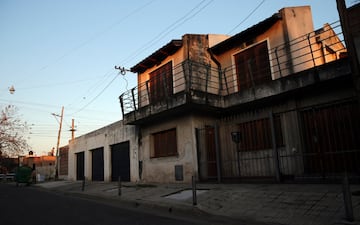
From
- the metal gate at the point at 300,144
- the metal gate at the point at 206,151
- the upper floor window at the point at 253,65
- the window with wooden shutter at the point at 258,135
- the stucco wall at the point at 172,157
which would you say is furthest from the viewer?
the stucco wall at the point at 172,157

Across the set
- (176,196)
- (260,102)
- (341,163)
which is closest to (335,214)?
(341,163)

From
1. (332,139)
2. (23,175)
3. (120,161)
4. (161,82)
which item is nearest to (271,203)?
(332,139)

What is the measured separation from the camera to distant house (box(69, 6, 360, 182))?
9516 millimetres

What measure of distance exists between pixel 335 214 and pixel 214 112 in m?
8.45

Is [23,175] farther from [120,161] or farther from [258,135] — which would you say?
[258,135]

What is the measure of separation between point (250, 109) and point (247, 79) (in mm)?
1704

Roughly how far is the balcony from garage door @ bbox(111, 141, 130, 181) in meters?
3.07

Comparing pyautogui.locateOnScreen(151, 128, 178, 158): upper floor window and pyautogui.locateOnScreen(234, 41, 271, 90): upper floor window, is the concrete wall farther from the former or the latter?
pyautogui.locateOnScreen(234, 41, 271, 90): upper floor window

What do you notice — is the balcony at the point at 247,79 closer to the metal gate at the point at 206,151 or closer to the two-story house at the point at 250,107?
the two-story house at the point at 250,107

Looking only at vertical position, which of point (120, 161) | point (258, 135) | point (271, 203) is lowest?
point (271, 203)

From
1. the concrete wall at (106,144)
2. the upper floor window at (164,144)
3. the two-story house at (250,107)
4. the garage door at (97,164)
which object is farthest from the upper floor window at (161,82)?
the garage door at (97,164)

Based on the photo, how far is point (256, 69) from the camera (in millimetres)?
12969

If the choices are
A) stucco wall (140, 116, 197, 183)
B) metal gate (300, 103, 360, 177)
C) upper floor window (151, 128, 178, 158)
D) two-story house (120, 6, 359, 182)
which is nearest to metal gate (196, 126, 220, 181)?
two-story house (120, 6, 359, 182)

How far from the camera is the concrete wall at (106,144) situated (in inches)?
665
